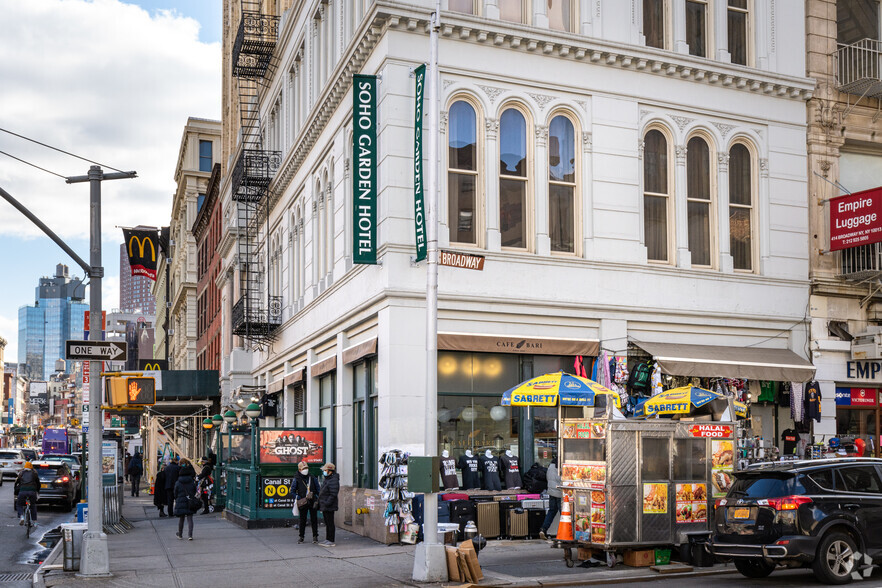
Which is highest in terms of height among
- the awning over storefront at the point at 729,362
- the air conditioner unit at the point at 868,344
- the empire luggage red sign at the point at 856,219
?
the empire luggage red sign at the point at 856,219

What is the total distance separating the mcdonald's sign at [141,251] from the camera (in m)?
18.3

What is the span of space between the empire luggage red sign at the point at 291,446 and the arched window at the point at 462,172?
22.2 feet

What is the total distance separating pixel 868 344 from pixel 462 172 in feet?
35.4

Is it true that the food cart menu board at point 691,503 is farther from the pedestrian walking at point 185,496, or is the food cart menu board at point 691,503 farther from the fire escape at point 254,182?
the fire escape at point 254,182

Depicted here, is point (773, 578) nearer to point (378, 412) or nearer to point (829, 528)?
point (829, 528)

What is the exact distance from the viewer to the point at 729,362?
923 inches

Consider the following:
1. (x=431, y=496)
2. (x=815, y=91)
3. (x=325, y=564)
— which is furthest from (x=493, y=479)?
(x=815, y=91)

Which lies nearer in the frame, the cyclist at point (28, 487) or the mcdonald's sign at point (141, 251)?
the mcdonald's sign at point (141, 251)

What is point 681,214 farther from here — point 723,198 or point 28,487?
point 28,487

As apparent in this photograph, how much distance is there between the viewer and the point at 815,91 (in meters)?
26.0

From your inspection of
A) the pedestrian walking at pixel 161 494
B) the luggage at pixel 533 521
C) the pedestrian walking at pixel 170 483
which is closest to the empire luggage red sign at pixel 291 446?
the luggage at pixel 533 521

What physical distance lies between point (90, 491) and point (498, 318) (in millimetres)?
9372

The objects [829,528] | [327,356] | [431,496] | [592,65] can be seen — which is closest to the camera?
[829,528]

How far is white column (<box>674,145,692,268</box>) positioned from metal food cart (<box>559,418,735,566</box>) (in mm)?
7603
